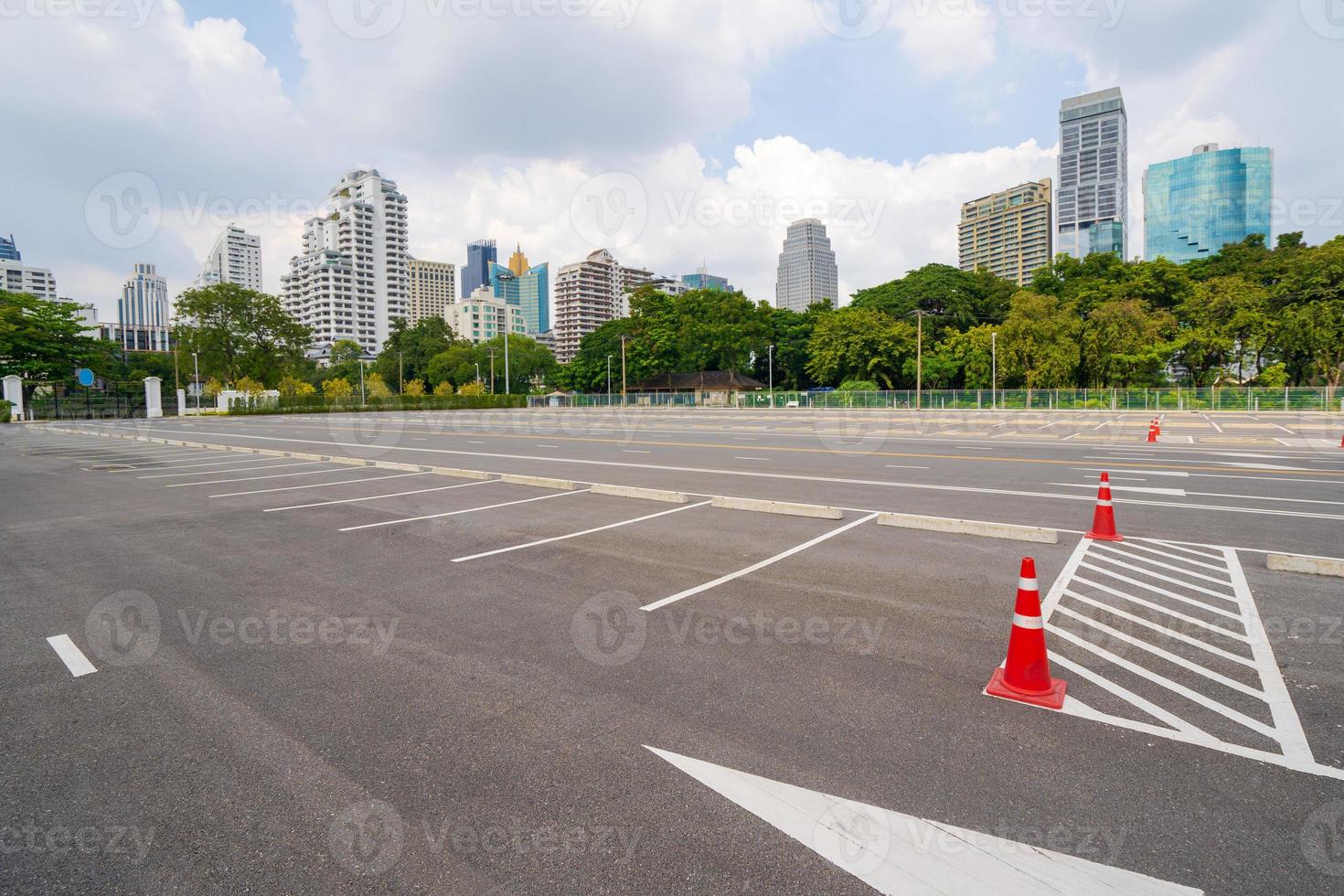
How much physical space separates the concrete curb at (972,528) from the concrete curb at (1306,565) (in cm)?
201

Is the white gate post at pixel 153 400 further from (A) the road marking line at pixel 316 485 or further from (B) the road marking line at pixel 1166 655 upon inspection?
(B) the road marking line at pixel 1166 655

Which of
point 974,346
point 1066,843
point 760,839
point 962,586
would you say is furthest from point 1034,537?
point 974,346

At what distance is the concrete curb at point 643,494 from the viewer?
11.6 m

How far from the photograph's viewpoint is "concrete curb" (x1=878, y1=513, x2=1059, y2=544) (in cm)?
838

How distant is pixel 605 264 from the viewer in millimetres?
190500

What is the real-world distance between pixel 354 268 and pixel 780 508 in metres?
180

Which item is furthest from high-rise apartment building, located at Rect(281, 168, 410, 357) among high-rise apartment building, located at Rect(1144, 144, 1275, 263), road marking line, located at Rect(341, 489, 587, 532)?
high-rise apartment building, located at Rect(1144, 144, 1275, 263)

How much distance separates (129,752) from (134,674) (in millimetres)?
1296

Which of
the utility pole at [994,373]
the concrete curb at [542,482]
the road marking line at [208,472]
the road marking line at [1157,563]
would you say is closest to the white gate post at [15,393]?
the road marking line at [208,472]

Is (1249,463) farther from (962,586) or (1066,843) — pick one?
(1066,843)

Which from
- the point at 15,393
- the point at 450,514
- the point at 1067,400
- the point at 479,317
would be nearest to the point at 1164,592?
the point at 450,514

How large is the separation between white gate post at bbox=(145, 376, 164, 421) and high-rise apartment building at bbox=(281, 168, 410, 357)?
10104 cm

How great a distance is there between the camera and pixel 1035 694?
418 cm

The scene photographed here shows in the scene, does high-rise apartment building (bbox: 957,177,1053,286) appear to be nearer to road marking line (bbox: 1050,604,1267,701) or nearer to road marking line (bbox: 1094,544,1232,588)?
road marking line (bbox: 1094,544,1232,588)
